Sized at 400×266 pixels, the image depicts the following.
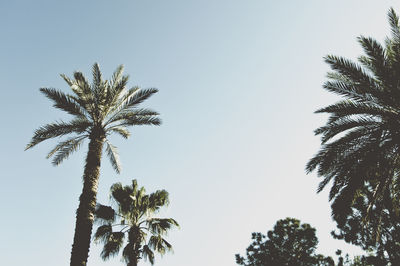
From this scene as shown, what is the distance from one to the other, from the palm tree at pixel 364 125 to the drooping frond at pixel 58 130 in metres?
9.32

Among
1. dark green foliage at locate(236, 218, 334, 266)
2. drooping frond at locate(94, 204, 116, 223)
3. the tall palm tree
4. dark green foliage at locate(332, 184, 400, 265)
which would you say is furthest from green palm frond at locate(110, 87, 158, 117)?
dark green foliage at locate(236, 218, 334, 266)

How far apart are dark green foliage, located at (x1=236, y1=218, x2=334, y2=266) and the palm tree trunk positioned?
72.9 ft

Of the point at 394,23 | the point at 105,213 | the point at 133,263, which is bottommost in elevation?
the point at 133,263

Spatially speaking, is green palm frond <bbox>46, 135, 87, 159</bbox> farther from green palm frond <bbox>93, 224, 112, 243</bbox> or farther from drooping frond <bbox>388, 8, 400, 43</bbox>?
drooping frond <bbox>388, 8, 400, 43</bbox>

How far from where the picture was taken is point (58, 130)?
12969 millimetres

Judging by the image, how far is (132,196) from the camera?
666 inches

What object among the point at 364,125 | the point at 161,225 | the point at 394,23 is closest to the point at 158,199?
the point at 161,225

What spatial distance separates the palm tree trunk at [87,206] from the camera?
9570 mm

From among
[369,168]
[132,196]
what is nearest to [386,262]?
[369,168]

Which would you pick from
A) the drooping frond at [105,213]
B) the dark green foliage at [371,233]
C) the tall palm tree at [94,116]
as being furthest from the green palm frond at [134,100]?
the dark green foliage at [371,233]

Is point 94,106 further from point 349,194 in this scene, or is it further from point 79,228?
point 349,194

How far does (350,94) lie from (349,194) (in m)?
3.41

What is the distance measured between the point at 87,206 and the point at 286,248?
23.4m

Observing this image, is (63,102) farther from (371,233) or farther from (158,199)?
(371,233)
